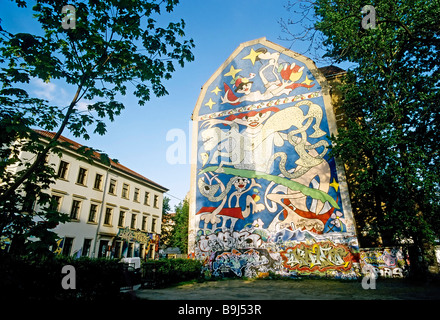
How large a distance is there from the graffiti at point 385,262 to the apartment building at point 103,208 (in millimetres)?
19991

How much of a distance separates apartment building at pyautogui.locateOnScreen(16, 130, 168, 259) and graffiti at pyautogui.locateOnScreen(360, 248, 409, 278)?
20.0 m

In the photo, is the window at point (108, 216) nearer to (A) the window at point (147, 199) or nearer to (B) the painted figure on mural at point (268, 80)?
(A) the window at point (147, 199)

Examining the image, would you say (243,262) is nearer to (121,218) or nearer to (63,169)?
(63,169)

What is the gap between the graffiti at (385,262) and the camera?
10.7 m

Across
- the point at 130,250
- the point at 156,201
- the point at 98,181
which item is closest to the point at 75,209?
the point at 98,181

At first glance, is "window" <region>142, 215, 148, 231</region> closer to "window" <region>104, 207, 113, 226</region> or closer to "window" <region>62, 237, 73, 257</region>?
"window" <region>104, 207, 113, 226</region>

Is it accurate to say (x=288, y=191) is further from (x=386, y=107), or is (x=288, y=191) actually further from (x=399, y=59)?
(x=399, y=59)

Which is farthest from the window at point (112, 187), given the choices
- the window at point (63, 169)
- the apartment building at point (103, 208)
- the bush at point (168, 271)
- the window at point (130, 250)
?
the bush at point (168, 271)

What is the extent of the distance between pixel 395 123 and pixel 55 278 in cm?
1360

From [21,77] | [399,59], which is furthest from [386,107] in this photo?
[21,77]

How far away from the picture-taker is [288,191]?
13.1 metres

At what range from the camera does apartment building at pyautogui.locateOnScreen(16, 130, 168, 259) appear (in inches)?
862

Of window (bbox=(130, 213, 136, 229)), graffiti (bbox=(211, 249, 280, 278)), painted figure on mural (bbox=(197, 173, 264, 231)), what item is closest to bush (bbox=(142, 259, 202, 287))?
graffiti (bbox=(211, 249, 280, 278))

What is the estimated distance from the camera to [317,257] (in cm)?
1170
